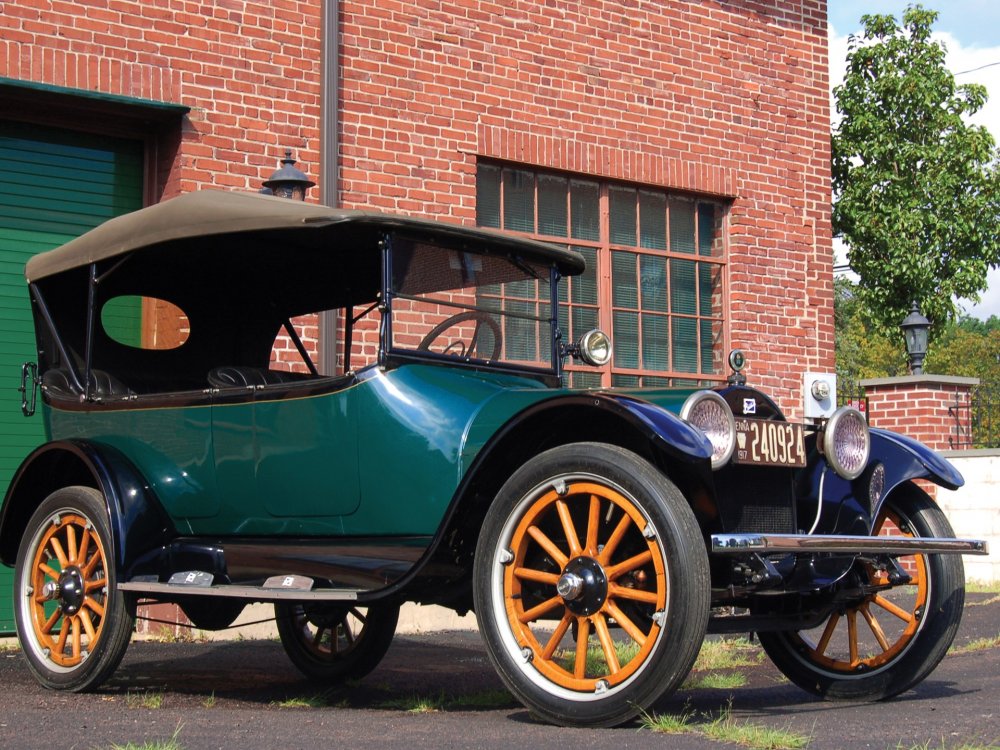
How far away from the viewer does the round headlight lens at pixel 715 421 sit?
4699mm

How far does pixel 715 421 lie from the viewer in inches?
187

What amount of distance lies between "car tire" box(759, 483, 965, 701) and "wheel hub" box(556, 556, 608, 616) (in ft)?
3.86

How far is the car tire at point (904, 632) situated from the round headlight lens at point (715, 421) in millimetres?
809

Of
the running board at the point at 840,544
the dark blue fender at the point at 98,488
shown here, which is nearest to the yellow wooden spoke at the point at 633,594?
the running board at the point at 840,544

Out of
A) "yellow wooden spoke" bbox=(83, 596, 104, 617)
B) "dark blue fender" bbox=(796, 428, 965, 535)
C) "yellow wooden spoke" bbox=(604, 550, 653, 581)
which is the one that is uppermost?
"dark blue fender" bbox=(796, 428, 965, 535)

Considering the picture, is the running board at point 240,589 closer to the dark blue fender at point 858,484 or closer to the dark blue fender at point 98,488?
the dark blue fender at point 98,488

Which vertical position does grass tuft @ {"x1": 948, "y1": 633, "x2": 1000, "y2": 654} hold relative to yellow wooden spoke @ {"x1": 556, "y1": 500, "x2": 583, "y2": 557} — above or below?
below

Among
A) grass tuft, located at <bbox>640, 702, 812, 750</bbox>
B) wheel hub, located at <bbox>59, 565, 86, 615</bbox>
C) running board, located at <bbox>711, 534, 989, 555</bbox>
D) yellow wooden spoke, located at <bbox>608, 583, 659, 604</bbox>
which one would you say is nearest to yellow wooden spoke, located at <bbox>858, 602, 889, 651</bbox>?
running board, located at <bbox>711, 534, 989, 555</bbox>

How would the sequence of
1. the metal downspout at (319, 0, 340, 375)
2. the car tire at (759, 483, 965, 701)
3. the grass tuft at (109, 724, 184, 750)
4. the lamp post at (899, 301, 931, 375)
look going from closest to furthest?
1. the grass tuft at (109, 724, 184, 750)
2. the car tire at (759, 483, 965, 701)
3. the metal downspout at (319, 0, 340, 375)
4. the lamp post at (899, 301, 931, 375)

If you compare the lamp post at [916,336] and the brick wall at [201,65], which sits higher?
the brick wall at [201,65]

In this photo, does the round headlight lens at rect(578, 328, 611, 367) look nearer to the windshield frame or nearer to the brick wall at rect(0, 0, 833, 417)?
the windshield frame

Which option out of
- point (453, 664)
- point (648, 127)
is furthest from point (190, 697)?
point (648, 127)

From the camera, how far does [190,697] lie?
5609 millimetres

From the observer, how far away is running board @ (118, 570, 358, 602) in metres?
5.00
